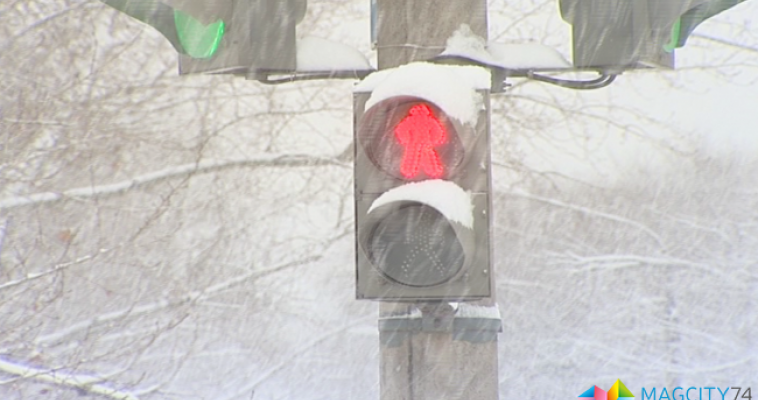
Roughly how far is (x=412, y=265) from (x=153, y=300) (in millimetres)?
11316

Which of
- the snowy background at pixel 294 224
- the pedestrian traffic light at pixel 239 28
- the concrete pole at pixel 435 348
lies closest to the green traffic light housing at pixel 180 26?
the pedestrian traffic light at pixel 239 28

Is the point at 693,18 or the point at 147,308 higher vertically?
the point at 693,18

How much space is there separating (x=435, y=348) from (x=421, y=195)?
1.86 ft

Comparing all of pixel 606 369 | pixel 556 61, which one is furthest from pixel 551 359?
pixel 556 61

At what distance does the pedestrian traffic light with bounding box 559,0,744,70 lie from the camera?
3.46 m

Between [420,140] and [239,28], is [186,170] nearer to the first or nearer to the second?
[239,28]

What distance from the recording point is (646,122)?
1506 cm

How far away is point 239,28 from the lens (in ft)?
11.2

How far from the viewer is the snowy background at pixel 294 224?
1273cm

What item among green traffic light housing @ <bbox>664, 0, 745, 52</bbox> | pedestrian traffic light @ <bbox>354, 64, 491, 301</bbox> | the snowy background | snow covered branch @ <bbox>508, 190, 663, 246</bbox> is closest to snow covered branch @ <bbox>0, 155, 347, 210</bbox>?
the snowy background

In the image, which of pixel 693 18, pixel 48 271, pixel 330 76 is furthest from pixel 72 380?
pixel 693 18

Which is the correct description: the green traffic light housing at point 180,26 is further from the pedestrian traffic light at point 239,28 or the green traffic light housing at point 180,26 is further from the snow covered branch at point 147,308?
the snow covered branch at point 147,308

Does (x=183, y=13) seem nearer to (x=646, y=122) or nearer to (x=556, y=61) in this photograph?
(x=556, y=61)

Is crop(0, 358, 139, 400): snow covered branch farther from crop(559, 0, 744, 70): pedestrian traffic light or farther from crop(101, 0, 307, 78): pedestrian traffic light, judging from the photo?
crop(559, 0, 744, 70): pedestrian traffic light
